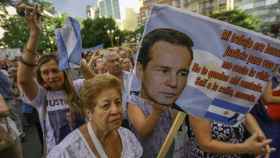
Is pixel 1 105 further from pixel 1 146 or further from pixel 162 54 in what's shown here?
pixel 162 54

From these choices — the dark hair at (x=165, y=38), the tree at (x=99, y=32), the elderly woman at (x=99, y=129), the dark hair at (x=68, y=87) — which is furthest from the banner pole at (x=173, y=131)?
the tree at (x=99, y=32)

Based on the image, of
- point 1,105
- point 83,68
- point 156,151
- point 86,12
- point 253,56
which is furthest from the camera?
point 86,12

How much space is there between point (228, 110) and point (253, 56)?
34 cm

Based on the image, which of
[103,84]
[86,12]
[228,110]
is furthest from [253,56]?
[86,12]

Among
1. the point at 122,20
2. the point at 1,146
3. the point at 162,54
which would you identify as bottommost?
the point at 122,20

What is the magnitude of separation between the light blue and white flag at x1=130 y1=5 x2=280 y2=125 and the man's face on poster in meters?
0.02

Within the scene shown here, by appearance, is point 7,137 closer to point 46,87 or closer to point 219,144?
point 46,87

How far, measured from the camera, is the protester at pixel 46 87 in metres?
2.71

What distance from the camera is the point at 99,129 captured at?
2.02m

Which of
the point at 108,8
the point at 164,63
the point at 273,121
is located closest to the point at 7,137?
the point at 164,63

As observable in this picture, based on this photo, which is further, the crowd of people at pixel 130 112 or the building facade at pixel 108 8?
the building facade at pixel 108 8

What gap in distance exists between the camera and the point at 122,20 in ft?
481

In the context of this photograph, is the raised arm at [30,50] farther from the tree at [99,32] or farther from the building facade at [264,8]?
the building facade at [264,8]

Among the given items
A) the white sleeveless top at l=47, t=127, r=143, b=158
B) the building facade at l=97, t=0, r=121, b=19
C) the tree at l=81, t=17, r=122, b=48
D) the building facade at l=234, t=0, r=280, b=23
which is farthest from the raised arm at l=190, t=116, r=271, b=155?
the building facade at l=97, t=0, r=121, b=19
